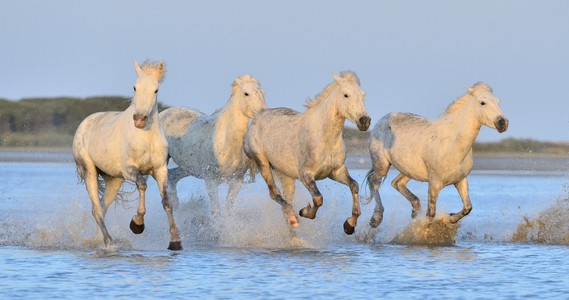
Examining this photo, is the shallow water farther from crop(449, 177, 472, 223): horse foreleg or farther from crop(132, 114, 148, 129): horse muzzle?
crop(132, 114, 148, 129): horse muzzle

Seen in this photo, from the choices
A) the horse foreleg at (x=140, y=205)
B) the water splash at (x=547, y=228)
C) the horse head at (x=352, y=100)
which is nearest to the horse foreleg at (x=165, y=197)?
the horse foreleg at (x=140, y=205)

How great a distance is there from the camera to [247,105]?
656 inches

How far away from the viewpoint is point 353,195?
49.3 feet

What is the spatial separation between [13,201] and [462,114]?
10.7 metres

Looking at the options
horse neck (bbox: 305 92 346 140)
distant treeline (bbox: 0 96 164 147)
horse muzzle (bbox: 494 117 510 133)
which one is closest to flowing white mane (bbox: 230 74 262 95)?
horse neck (bbox: 305 92 346 140)

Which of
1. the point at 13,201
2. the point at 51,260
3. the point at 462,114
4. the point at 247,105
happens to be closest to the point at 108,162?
the point at 51,260

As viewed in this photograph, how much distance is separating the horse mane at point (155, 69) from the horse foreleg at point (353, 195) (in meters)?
2.34

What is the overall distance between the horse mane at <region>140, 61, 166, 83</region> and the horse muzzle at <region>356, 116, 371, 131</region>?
223cm

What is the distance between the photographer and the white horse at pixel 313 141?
49.1ft

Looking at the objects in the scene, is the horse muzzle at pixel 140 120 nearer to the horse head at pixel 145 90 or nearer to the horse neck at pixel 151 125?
the horse head at pixel 145 90

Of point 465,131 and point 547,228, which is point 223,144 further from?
point 547,228

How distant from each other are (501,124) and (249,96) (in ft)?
10.8

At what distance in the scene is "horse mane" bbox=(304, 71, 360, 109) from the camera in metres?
15.1

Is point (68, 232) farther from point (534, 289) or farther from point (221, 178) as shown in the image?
point (534, 289)
